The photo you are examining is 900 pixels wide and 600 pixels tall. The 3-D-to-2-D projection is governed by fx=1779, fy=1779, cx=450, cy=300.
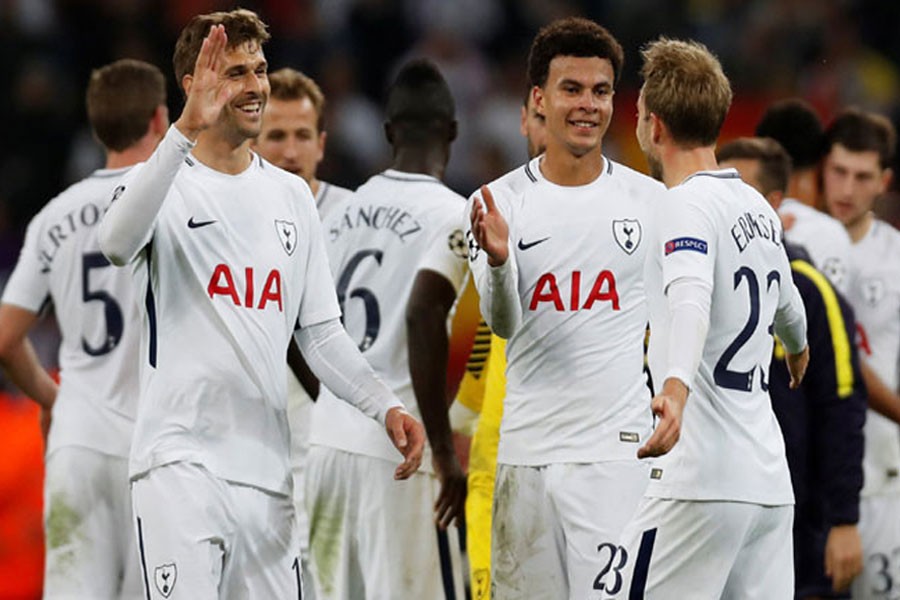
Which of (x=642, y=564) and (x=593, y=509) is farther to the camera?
(x=593, y=509)

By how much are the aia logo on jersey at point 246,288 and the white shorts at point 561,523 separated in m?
1.30

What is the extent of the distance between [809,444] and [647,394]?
1442 mm

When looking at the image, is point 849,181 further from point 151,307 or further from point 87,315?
point 151,307

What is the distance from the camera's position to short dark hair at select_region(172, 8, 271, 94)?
20.9ft

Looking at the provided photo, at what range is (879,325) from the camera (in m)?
9.76

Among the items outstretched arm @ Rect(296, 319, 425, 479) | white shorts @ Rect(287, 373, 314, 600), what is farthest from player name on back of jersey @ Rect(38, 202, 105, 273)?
outstretched arm @ Rect(296, 319, 425, 479)

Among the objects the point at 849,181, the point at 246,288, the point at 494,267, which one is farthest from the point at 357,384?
the point at 849,181

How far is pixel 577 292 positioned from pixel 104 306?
240cm

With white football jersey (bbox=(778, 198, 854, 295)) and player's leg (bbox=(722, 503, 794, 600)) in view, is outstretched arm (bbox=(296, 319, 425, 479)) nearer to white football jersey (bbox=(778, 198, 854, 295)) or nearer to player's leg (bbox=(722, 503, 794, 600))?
player's leg (bbox=(722, 503, 794, 600))

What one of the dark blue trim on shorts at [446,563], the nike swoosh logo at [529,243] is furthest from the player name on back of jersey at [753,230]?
the dark blue trim on shorts at [446,563]

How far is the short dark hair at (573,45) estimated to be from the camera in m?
7.14

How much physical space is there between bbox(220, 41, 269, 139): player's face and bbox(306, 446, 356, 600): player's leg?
209 centimetres

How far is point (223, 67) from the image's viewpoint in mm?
6160

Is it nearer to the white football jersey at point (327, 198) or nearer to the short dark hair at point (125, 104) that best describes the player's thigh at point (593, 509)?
the white football jersey at point (327, 198)
